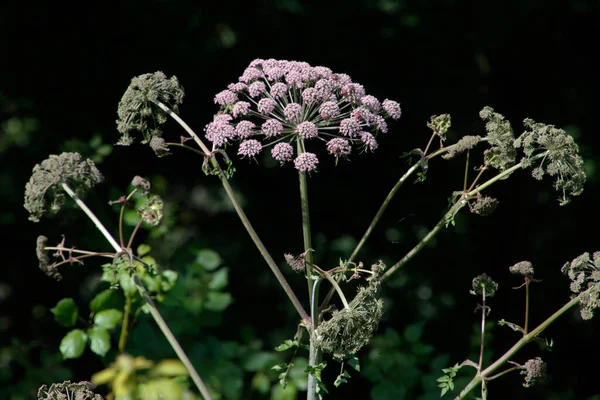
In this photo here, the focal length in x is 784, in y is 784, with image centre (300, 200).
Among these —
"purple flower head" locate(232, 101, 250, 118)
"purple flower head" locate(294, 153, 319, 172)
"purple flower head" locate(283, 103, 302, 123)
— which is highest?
"purple flower head" locate(232, 101, 250, 118)

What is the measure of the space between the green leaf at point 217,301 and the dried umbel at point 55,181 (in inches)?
55.2

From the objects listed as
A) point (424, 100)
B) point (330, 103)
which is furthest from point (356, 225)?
point (330, 103)

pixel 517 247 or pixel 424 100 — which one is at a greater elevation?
pixel 424 100

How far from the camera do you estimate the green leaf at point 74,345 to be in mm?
3312

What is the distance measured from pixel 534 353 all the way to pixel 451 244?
2.66ft

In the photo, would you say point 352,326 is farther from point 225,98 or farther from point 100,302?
point 100,302

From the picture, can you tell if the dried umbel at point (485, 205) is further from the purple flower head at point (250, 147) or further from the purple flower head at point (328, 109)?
the purple flower head at point (250, 147)

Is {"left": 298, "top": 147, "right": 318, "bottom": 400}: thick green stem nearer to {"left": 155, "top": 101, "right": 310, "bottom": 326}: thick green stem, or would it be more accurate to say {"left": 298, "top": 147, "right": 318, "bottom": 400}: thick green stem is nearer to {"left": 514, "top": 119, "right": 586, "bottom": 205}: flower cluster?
{"left": 155, "top": 101, "right": 310, "bottom": 326}: thick green stem

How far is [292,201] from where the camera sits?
4320 millimetres

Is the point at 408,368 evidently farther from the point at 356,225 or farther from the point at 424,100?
the point at 424,100

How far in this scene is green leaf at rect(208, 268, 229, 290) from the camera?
3.71 metres

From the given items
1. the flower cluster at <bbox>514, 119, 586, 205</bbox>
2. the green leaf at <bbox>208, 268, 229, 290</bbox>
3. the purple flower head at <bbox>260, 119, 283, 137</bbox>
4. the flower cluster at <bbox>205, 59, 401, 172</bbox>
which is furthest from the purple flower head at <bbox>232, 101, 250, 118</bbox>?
the green leaf at <bbox>208, 268, 229, 290</bbox>

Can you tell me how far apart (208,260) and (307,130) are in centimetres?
170

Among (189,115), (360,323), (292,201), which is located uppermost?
(189,115)
